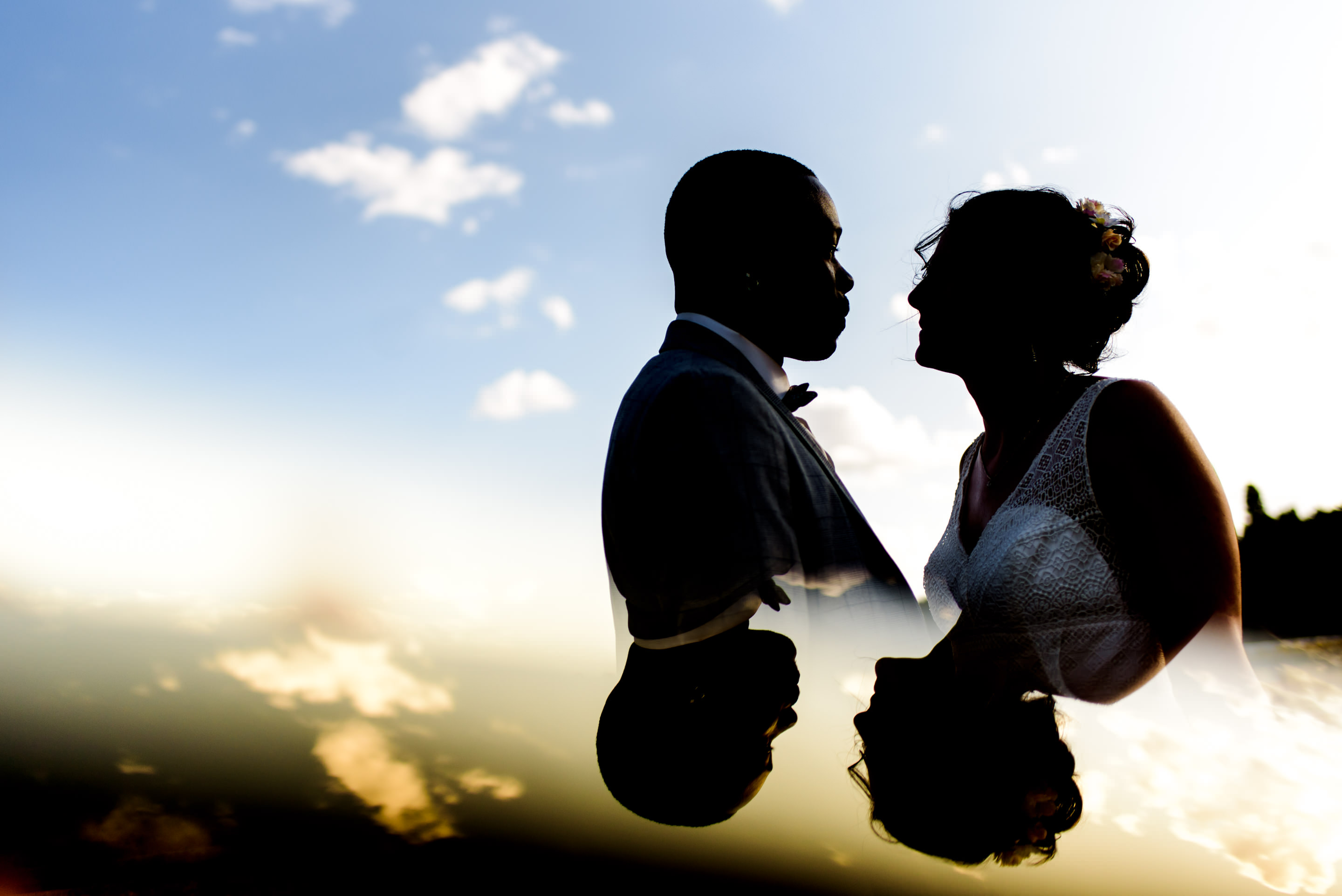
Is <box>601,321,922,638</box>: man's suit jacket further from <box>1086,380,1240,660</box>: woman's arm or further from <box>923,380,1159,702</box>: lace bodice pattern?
<box>1086,380,1240,660</box>: woman's arm

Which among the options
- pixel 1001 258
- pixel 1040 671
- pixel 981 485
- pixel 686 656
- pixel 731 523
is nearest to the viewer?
pixel 731 523

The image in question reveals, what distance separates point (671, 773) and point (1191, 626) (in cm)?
194

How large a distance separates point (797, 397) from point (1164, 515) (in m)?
1.54

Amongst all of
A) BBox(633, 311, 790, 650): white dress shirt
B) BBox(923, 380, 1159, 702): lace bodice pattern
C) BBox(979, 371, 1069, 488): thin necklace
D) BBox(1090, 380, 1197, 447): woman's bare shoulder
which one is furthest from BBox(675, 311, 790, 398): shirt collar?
BBox(979, 371, 1069, 488): thin necklace

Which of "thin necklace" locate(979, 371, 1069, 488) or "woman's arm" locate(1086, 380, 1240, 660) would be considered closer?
"woman's arm" locate(1086, 380, 1240, 660)

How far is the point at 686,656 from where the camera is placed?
2004 millimetres

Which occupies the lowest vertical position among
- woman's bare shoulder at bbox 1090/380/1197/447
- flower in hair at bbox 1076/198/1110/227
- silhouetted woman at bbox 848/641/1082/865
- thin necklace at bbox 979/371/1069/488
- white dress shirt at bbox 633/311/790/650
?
silhouetted woman at bbox 848/641/1082/865

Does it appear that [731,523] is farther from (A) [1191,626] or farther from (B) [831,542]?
(A) [1191,626]

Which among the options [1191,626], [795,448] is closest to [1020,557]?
[1191,626]

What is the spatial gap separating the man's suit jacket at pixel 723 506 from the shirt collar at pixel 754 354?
36 mm

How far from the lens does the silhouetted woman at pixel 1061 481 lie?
2.67 metres

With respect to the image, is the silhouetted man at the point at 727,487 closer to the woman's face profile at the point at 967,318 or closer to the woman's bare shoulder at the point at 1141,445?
the woman's face profile at the point at 967,318

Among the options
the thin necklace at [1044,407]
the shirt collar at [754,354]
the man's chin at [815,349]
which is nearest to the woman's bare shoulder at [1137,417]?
the thin necklace at [1044,407]

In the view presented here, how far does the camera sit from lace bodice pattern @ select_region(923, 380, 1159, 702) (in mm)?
2660
